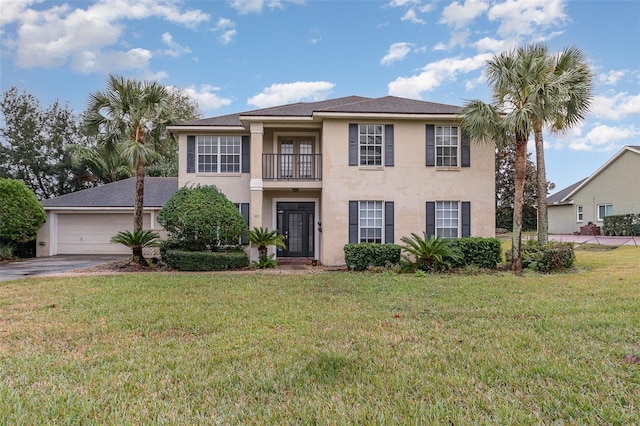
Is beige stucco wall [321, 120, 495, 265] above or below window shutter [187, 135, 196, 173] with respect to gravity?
below

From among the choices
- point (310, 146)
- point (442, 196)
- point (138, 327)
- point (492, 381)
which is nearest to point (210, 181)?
point (310, 146)

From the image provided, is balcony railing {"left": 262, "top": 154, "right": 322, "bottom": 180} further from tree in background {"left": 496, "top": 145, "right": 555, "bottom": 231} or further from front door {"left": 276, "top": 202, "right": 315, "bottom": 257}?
tree in background {"left": 496, "top": 145, "right": 555, "bottom": 231}

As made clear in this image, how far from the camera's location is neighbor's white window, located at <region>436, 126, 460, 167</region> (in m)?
14.7

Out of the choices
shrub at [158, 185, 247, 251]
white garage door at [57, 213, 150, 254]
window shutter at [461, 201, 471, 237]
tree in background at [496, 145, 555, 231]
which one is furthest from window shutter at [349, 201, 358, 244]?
tree in background at [496, 145, 555, 231]

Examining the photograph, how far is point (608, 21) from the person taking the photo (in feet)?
43.8

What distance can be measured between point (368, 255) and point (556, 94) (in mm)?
7633

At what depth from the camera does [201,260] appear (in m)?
13.1

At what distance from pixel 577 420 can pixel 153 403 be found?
345 cm

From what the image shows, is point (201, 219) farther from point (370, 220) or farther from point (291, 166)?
point (370, 220)

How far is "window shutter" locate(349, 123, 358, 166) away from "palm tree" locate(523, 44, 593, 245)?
5.81m

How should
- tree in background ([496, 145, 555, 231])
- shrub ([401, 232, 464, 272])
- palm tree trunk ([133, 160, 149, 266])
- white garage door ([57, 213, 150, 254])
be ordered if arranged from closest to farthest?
shrub ([401, 232, 464, 272]) → palm tree trunk ([133, 160, 149, 266]) → white garage door ([57, 213, 150, 254]) → tree in background ([496, 145, 555, 231])

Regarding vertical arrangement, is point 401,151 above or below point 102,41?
below

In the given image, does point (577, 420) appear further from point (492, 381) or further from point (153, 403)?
point (153, 403)

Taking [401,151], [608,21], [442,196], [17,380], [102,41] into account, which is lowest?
[17,380]
